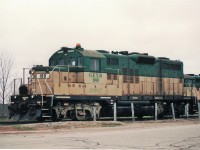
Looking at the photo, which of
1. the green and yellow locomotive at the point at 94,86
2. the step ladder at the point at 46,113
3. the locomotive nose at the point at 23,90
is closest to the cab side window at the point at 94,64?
the green and yellow locomotive at the point at 94,86

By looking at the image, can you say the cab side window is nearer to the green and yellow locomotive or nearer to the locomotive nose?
the green and yellow locomotive

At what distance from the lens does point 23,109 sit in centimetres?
1822

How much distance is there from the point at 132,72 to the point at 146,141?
12301 mm

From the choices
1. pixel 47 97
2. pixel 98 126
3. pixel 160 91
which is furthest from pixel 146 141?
pixel 160 91

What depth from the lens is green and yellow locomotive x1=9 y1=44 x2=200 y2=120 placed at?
18219 millimetres

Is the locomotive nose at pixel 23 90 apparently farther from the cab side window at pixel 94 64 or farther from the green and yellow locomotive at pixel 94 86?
the cab side window at pixel 94 64

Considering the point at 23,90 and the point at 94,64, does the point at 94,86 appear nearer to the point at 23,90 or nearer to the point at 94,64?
the point at 94,64

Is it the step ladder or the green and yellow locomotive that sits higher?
the green and yellow locomotive

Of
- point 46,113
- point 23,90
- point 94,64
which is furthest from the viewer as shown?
point 94,64

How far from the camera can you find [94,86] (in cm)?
1988

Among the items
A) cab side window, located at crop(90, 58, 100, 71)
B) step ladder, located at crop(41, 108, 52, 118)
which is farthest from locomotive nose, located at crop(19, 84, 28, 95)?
cab side window, located at crop(90, 58, 100, 71)

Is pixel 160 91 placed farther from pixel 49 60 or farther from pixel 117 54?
pixel 49 60

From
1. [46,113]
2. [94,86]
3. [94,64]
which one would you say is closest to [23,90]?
[46,113]

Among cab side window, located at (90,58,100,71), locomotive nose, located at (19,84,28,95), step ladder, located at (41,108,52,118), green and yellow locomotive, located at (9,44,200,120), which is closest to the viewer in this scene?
step ladder, located at (41,108,52,118)
